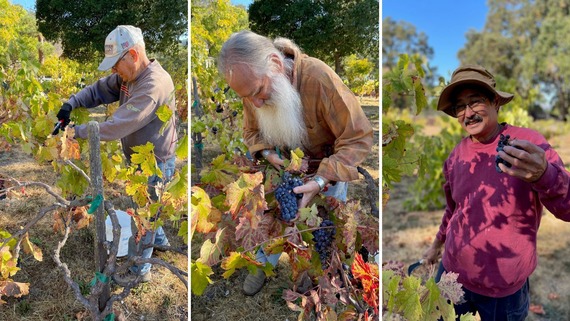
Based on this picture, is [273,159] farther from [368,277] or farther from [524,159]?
[524,159]

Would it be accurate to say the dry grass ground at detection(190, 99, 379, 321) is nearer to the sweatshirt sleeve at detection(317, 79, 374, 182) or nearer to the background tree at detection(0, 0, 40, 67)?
the sweatshirt sleeve at detection(317, 79, 374, 182)

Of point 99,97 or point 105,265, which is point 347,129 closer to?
point 105,265

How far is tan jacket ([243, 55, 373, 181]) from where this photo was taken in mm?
1689

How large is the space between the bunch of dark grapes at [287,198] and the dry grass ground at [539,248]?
52.0 inches

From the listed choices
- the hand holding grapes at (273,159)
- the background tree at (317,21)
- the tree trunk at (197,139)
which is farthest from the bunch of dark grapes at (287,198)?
the tree trunk at (197,139)

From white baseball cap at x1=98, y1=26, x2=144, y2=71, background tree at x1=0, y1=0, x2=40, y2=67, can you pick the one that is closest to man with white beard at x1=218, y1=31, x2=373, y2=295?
white baseball cap at x1=98, y1=26, x2=144, y2=71

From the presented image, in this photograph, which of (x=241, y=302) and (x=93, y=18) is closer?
(x=241, y=302)

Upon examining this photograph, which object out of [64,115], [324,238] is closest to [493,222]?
[324,238]

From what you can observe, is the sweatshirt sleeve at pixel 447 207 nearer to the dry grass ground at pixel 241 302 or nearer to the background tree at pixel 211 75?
the dry grass ground at pixel 241 302

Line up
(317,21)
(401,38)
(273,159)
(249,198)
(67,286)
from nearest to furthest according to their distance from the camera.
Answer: (249,198) → (273,159) → (317,21) → (67,286) → (401,38)

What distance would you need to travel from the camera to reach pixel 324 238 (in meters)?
1.63

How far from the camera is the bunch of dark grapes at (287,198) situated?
1.51m

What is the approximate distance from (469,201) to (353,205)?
0.42 metres

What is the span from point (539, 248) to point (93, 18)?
478cm
